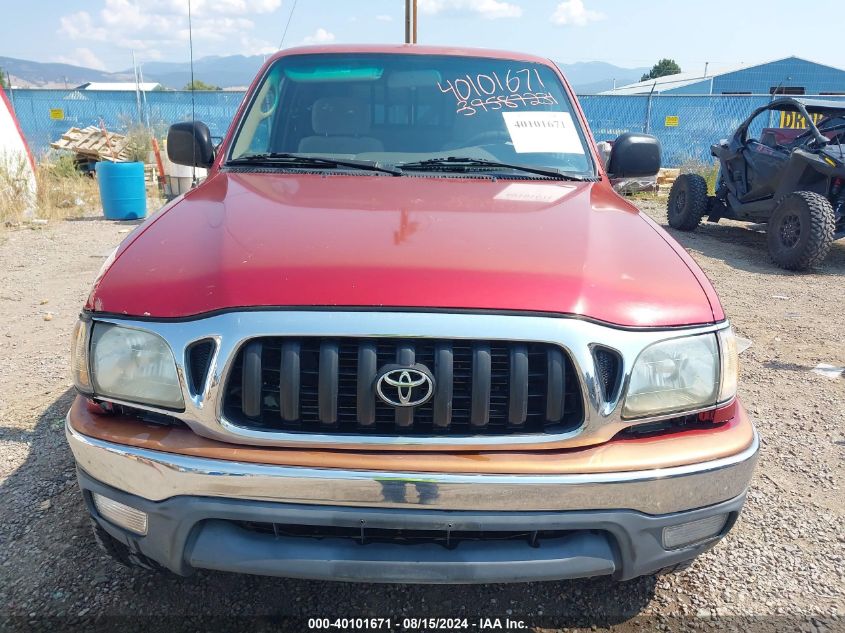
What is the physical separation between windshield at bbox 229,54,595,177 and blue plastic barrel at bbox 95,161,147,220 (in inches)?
283

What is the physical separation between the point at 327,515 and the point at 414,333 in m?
0.50

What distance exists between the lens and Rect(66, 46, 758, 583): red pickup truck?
5.26ft

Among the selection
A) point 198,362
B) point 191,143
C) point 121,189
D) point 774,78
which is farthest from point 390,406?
point 774,78

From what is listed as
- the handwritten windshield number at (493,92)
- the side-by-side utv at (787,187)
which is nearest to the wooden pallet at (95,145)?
the side-by-side utv at (787,187)

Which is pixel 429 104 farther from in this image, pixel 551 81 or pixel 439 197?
pixel 439 197

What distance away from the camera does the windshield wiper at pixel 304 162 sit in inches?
104

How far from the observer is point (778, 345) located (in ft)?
15.8

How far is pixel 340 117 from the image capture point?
2949mm

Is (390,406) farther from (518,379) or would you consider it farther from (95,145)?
(95,145)

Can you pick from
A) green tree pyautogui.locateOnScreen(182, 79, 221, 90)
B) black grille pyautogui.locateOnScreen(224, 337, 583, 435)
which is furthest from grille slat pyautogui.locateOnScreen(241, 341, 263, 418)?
green tree pyautogui.locateOnScreen(182, 79, 221, 90)

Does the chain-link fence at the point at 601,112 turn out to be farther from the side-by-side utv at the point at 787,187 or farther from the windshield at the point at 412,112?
the windshield at the point at 412,112

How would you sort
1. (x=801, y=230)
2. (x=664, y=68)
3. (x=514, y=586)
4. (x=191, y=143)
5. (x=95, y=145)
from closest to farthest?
(x=514, y=586), (x=191, y=143), (x=801, y=230), (x=95, y=145), (x=664, y=68)

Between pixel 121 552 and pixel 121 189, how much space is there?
28.6 ft

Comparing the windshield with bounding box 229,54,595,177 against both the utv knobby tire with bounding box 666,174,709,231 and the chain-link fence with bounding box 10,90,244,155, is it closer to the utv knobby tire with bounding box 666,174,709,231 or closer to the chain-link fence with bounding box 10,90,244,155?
the utv knobby tire with bounding box 666,174,709,231
